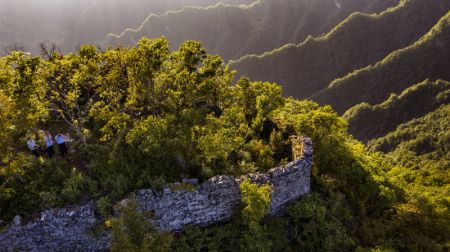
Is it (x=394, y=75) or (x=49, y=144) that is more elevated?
(x=394, y=75)

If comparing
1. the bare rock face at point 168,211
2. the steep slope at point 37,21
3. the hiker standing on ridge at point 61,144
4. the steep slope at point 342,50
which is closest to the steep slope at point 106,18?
the steep slope at point 37,21

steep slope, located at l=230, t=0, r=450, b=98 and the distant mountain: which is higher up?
the distant mountain

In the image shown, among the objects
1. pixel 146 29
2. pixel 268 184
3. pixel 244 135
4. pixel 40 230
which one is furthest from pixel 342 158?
pixel 146 29

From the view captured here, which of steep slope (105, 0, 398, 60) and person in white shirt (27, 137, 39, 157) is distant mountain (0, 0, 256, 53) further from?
person in white shirt (27, 137, 39, 157)

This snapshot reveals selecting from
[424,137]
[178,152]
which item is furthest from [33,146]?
[424,137]

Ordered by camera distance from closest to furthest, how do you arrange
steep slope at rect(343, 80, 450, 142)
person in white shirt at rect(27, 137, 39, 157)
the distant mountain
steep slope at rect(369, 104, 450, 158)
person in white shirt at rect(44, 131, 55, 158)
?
person in white shirt at rect(27, 137, 39, 157) → person in white shirt at rect(44, 131, 55, 158) → steep slope at rect(369, 104, 450, 158) → steep slope at rect(343, 80, 450, 142) → the distant mountain

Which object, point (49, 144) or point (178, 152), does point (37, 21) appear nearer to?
point (49, 144)

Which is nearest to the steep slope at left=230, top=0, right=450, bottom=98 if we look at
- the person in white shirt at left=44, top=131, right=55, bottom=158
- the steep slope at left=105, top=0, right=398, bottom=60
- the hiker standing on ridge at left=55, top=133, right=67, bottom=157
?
the steep slope at left=105, top=0, right=398, bottom=60
